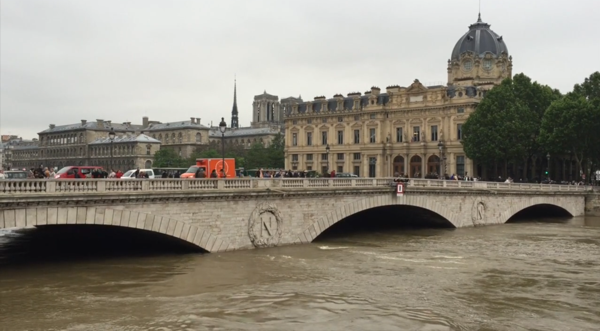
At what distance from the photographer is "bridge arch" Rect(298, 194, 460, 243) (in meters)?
32.8

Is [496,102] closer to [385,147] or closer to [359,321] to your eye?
[385,147]

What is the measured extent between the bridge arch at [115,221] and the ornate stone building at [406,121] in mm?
58191

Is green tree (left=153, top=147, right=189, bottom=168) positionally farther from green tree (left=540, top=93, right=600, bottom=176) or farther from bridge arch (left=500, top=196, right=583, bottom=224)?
bridge arch (left=500, top=196, right=583, bottom=224)

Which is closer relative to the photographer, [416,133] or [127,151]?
[416,133]

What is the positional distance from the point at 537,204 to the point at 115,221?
1596 inches

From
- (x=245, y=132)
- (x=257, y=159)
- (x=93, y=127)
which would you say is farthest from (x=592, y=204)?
(x=93, y=127)

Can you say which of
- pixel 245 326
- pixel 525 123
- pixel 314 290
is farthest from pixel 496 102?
pixel 245 326

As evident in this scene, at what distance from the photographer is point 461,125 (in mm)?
84000

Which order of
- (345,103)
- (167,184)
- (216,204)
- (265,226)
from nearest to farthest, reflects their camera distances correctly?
(167,184), (216,204), (265,226), (345,103)

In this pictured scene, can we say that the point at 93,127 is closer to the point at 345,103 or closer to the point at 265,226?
the point at 345,103

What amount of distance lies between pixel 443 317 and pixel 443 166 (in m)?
68.1

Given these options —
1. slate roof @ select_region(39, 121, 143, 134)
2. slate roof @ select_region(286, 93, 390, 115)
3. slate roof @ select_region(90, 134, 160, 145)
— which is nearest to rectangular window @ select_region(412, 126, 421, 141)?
slate roof @ select_region(286, 93, 390, 115)

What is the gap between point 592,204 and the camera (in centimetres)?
6147

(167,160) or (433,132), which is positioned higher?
(433,132)
